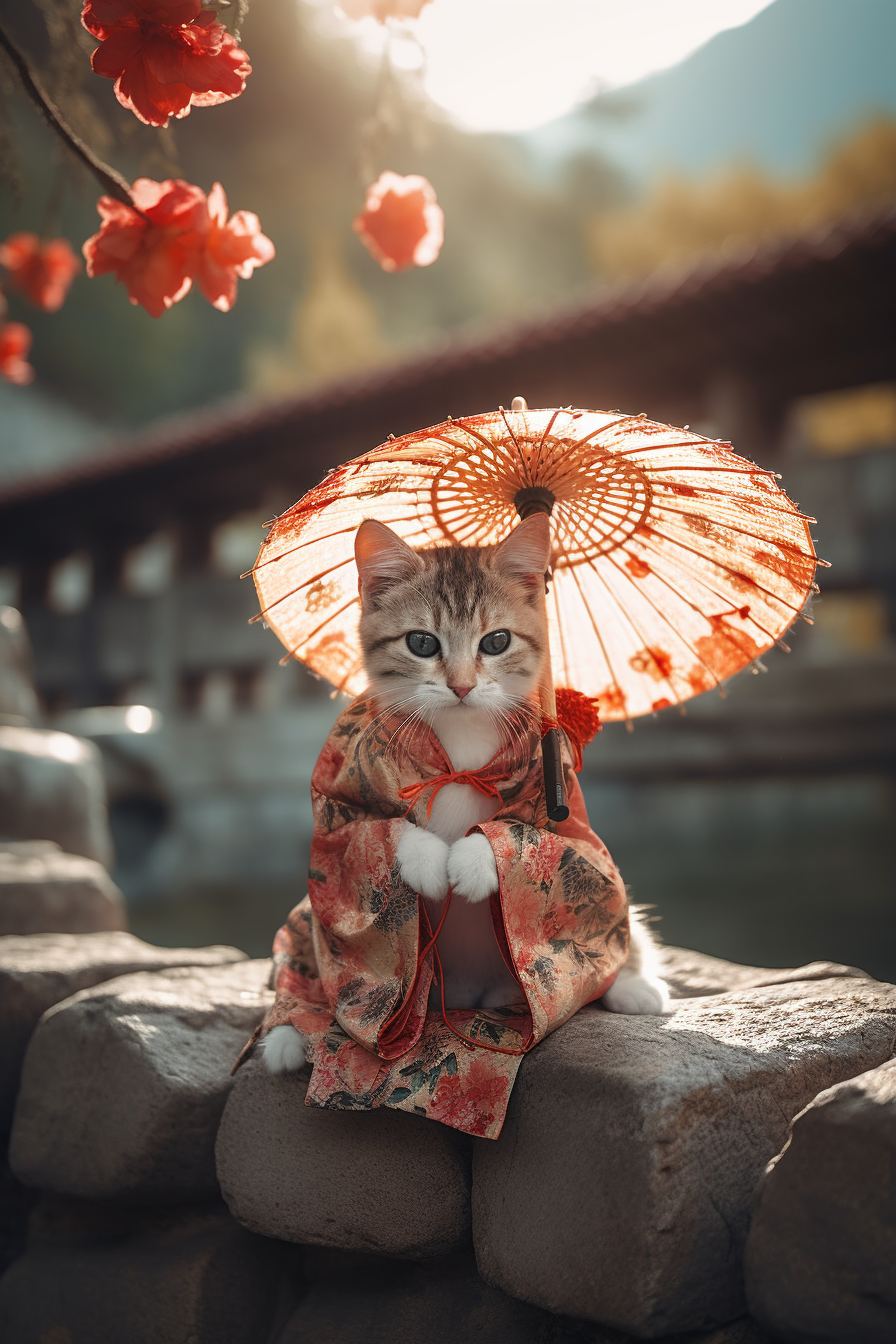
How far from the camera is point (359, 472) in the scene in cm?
184

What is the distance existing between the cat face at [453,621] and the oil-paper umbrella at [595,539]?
0.13 metres

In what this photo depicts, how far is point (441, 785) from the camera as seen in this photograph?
1787mm

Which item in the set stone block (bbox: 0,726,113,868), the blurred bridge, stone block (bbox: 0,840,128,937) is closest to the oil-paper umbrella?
stone block (bbox: 0,840,128,937)

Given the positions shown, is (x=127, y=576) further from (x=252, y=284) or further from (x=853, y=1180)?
(x=252, y=284)

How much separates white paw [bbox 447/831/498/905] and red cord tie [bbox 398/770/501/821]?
0.49 feet

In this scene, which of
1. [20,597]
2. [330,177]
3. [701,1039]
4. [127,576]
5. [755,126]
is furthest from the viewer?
[330,177]

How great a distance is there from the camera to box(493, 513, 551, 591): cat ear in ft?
6.18

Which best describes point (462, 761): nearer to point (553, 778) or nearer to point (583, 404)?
point (553, 778)

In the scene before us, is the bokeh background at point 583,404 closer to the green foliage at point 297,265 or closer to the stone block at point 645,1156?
the stone block at point 645,1156

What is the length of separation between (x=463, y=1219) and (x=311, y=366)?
20760mm

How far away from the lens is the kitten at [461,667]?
1796 mm

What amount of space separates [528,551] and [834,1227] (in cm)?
128

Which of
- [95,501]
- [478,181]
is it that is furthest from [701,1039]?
[478,181]

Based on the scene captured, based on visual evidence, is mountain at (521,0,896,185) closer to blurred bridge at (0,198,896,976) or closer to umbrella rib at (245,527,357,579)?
blurred bridge at (0,198,896,976)
